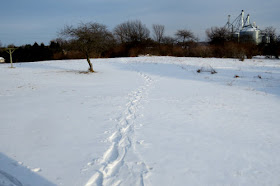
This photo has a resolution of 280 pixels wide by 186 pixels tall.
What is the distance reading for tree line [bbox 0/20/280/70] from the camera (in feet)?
41.4

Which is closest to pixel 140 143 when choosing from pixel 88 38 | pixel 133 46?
pixel 88 38

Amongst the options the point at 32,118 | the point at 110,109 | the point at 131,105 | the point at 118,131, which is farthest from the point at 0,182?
the point at 131,105

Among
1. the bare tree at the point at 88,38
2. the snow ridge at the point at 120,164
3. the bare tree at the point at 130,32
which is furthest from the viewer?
the bare tree at the point at 130,32

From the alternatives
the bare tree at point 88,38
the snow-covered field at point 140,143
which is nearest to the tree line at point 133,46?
the bare tree at point 88,38

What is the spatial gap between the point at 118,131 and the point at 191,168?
5.59 feet

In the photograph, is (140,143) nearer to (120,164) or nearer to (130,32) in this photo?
(120,164)

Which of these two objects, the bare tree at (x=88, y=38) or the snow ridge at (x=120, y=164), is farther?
the bare tree at (x=88, y=38)

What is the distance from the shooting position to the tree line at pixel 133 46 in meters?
12.6

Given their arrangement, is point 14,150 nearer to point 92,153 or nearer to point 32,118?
point 92,153

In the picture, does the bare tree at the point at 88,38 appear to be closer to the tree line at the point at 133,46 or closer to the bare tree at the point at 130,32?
the tree line at the point at 133,46

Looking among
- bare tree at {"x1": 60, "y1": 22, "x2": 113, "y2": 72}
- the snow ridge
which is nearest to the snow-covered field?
Answer: the snow ridge

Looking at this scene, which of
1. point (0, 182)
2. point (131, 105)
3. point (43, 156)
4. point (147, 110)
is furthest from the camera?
point (131, 105)

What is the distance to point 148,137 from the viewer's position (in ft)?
12.0

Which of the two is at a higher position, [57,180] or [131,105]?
[131,105]
